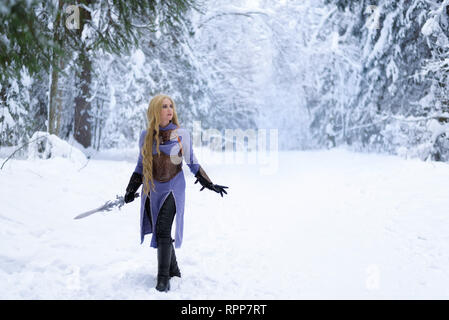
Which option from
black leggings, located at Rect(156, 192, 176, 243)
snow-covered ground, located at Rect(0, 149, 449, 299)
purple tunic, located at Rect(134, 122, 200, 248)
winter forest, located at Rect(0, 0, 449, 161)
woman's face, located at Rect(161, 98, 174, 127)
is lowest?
snow-covered ground, located at Rect(0, 149, 449, 299)

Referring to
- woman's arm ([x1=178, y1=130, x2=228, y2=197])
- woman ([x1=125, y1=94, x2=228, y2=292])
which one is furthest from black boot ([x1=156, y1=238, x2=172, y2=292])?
woman's arm ([x1=178, y1=130, x2=228, y2=197])

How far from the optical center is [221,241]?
5.49m

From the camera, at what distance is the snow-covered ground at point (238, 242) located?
3834 millimetres

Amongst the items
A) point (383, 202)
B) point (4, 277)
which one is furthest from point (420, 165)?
point (4, 277)

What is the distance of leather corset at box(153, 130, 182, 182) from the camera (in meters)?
3.84

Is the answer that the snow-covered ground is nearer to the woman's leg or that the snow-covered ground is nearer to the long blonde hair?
the woman's leg

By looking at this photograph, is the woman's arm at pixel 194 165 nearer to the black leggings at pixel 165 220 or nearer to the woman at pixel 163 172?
the woman at pixel 163 172

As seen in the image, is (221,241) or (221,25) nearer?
(221,241)

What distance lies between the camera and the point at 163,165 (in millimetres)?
3848

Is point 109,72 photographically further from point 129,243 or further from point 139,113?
point 129,243

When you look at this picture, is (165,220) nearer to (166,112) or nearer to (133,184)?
(133,184)

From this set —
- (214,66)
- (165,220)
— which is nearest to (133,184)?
(165,220)

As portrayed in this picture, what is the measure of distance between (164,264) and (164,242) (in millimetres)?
192
